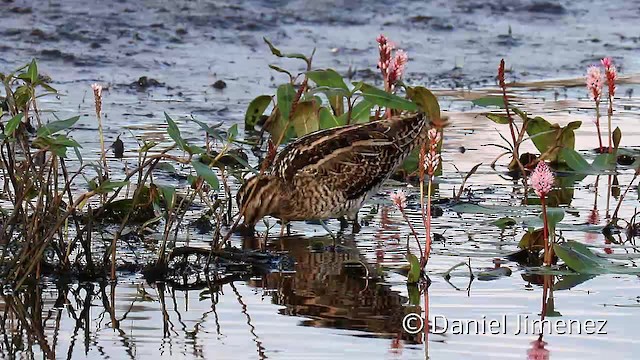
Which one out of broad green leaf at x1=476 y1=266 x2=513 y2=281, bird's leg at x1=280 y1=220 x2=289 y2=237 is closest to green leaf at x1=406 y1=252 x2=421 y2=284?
broad green leaf at x1=476 y1=266 x2=513 y2=281

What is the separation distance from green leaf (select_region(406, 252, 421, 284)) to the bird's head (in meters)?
1.38

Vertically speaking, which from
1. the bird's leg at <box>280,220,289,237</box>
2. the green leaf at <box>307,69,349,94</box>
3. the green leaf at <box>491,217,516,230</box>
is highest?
the green leaf at <box>307,69,349,94</box>

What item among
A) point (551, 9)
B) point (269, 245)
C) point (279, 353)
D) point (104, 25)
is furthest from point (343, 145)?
point (551, 9)

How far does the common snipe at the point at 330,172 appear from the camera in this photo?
8.13 meters

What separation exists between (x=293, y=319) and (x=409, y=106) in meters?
1.70

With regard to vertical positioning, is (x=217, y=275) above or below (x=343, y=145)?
below

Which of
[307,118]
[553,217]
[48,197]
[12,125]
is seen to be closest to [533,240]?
[553,217]

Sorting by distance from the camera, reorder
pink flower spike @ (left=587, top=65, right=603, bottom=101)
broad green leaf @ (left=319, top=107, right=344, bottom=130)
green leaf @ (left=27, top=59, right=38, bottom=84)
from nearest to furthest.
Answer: green leaf @ (left=27, top=59, right=38, bottom=84), pink flower spike @ (left=587, top=65, right=603, bottom=101), broad green leaf @ (left=319, top=107, right=344, bottom=130)

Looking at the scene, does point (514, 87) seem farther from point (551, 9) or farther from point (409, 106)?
point (409, 106)

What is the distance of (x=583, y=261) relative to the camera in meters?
6.95

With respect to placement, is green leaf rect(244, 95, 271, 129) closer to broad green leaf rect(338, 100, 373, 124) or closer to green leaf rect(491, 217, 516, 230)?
broad green leaf rect(338, 100, 373, 124)

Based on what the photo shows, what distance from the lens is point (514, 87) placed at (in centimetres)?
1352

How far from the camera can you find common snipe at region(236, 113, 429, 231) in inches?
320

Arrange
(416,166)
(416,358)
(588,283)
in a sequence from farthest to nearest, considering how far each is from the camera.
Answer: (416,166) → (588,283) → (416,358)
